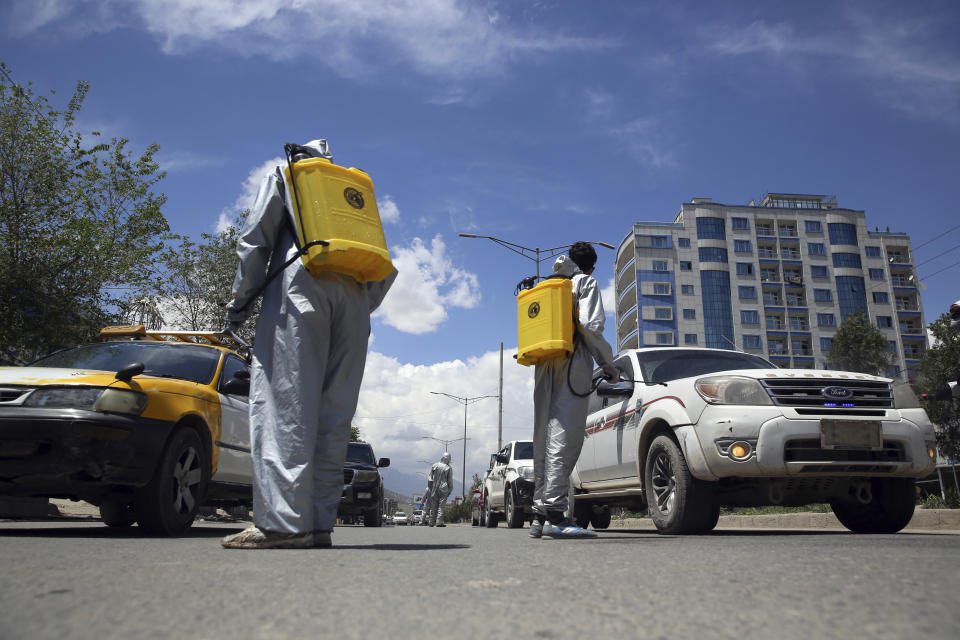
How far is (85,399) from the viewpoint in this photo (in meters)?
4.58

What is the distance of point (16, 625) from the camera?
1550 mm

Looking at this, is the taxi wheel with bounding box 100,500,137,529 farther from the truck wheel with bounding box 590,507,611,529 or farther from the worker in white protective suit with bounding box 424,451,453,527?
Answer: the worker in white protective suit with bounding box 424,451,453,527

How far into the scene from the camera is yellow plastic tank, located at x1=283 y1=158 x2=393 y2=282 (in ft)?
12.6

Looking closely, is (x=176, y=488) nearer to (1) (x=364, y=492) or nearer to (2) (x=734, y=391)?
(2) (x=734, y=391)

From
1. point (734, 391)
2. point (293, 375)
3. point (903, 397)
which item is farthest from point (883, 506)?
point (293, 375)

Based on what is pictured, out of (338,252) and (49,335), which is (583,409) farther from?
(49,335)

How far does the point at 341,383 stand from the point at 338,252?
0.73 meters

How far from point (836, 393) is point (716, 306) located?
253 ft

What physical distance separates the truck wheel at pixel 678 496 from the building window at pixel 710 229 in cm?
7892

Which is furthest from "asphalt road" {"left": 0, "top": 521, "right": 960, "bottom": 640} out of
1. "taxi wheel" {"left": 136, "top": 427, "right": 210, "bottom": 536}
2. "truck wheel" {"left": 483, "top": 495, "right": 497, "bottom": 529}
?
"truck wheel" {"left": 483, "top": 495, "right": 497, "bottom": 529}

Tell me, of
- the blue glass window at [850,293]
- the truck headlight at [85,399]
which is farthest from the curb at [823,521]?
the blue glass window at [850,293]

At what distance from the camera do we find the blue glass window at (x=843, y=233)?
80.8m

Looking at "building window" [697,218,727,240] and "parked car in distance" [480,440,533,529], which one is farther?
"building window" [697,218,727,240]

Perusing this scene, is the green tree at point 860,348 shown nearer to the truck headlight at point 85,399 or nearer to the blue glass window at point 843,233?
the blue glass window at point 843,233
